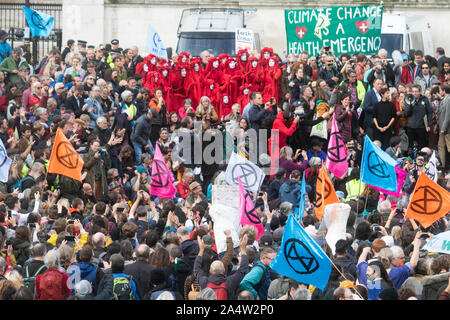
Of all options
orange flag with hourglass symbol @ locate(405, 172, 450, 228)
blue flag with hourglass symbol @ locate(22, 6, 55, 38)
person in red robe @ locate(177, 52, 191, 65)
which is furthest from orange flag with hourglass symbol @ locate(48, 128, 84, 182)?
blue flag with hourglass symbol @ locate(22, 6, 55, 38)

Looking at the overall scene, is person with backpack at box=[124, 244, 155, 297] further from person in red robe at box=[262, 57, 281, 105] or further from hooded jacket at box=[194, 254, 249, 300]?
person in red robe at box=[262, 57, 281, 105]

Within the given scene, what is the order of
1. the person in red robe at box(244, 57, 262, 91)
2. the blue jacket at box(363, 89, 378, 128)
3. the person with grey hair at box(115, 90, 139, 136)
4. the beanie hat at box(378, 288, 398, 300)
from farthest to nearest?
1. the person in red robe at box(244, 57, 262, 91)
2. the blue jacket at box(363, 89, 378, 128)
3. the person with grey hair at box(115, 90, 139, 136)
4. the beanie hat at box(378, 288, 398, 300)

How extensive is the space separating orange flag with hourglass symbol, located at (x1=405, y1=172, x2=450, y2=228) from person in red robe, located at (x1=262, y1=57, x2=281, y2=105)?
23.1ft

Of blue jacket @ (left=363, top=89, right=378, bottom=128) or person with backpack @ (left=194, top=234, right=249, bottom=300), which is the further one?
blue jacket @ (left=363, top=89, right=378, bottom=128)

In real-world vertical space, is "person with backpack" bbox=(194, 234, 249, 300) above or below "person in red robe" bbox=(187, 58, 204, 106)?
below

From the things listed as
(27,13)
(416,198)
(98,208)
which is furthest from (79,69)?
(416,198)

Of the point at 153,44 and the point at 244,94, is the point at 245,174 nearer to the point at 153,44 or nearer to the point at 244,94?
the point at 244,94

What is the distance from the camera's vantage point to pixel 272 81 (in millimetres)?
22172

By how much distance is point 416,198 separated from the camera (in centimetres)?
1535

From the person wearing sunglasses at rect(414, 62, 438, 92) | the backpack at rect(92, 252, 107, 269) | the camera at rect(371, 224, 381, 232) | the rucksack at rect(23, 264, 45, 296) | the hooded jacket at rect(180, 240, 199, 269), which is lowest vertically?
the rucksack at rect(23, 264, 45, 296)

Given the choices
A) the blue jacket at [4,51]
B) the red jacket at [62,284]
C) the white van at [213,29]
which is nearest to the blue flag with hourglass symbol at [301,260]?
the red jacket at [62,284]

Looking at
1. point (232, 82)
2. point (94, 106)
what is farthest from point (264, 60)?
point (94, 106)

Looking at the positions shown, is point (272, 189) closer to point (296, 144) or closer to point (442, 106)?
point (296, 144)

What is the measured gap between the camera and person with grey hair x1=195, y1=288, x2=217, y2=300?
11.5 meters
